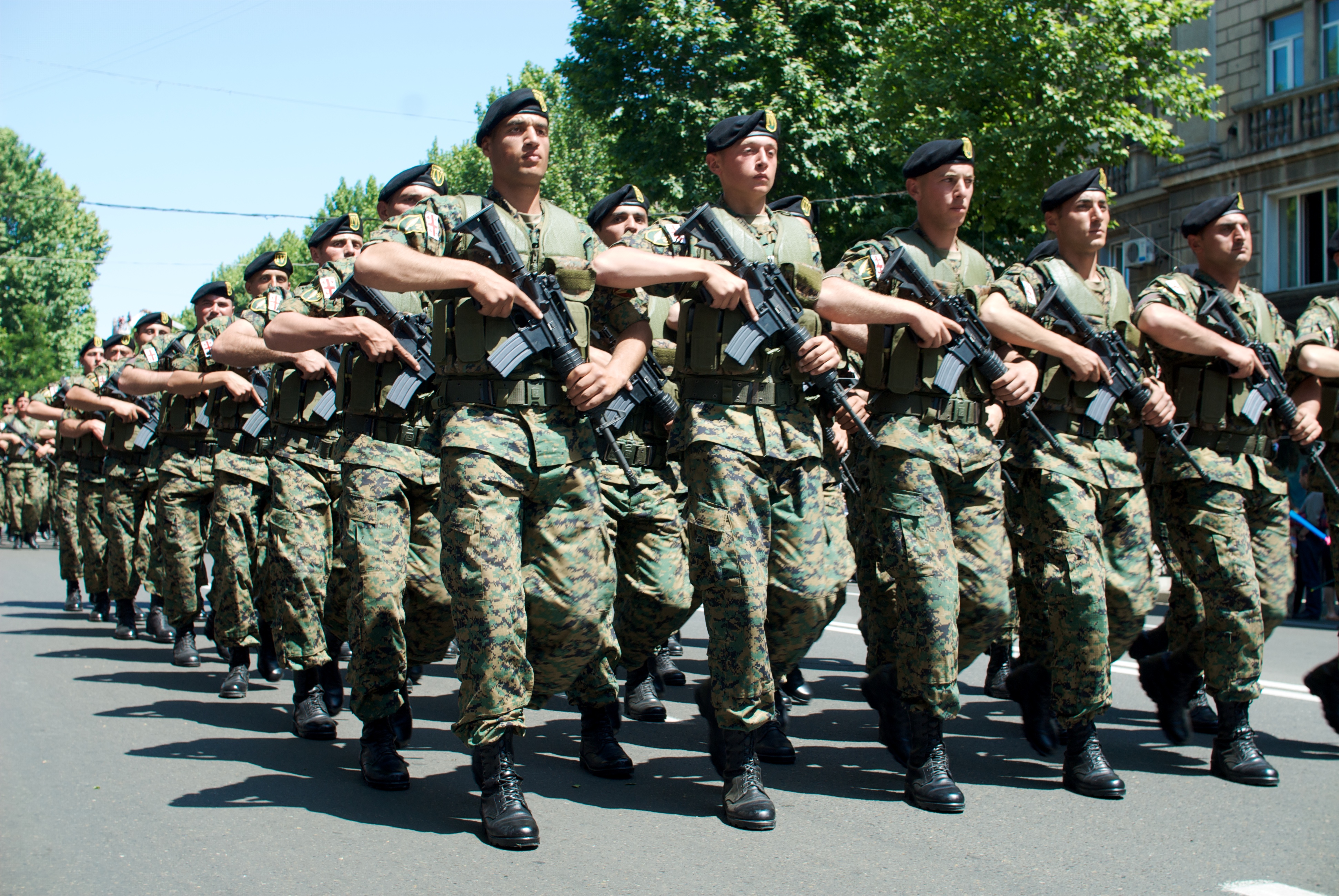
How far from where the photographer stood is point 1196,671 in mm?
5547

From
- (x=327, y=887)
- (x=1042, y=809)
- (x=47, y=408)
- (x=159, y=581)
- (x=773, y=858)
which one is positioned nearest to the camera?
(x=327, y=887)

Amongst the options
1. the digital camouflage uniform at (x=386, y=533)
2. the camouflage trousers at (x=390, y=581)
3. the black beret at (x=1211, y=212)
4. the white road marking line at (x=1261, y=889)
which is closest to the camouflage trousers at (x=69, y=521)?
the digital camouflage uniform at (x=386, y=533)

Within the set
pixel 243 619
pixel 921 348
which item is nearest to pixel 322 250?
pixel 243 619

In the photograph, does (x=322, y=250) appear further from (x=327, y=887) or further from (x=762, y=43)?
(x=762, y=43)

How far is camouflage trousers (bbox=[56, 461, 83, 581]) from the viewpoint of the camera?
1117cm

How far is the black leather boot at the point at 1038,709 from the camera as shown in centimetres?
519

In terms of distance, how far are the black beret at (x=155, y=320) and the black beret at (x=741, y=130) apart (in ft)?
20.2

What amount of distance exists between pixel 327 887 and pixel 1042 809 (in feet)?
8.15

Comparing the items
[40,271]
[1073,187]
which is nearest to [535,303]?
[1073,187]

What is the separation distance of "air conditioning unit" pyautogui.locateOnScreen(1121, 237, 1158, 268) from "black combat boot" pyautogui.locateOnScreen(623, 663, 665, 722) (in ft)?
71.4

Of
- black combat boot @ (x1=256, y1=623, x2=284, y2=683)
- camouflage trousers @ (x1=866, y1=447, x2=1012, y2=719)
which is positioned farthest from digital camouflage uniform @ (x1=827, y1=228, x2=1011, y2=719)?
black combat boot @ (x1=256, y1=623, x2=284, y2=683)

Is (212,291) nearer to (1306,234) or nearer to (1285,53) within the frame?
(1306,234)

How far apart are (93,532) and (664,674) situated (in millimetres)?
5375

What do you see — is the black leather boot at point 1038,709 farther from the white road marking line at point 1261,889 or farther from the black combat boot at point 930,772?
the white road marking line at point 1261,889
